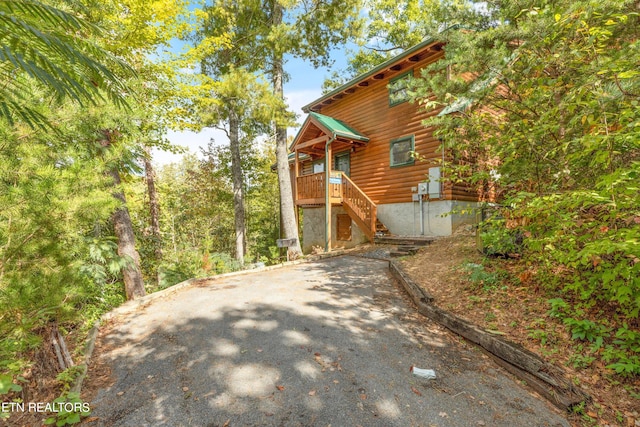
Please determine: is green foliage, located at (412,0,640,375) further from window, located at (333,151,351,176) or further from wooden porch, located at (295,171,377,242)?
window, located at (333,151,351,176)

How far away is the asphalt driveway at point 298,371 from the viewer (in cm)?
231

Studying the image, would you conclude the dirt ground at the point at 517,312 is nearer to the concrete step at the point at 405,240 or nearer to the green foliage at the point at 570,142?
the green foliage at the point at 570,142

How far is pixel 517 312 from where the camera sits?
3.79 metres

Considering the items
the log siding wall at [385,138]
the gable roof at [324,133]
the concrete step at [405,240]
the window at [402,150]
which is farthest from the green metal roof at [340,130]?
the concrete step at [405,240]

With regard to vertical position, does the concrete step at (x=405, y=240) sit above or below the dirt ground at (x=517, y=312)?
above

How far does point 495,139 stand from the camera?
4.57m

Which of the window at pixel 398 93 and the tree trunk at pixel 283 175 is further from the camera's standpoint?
the tree trunk at pixel 283 175

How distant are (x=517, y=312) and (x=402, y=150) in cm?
791

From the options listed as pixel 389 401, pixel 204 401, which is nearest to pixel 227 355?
pixel 204 401

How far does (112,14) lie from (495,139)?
8222mm

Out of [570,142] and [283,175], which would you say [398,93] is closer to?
[283,175]

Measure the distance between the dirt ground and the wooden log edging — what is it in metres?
0.12

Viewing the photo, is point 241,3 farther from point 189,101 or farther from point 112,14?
point 112,14

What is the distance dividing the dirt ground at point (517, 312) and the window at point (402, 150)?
4.45m
